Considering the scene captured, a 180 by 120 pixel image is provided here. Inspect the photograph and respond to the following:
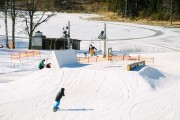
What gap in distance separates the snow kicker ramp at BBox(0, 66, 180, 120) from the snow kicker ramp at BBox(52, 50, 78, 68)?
1.81m

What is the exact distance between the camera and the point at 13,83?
23.6 m

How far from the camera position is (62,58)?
2841 cm

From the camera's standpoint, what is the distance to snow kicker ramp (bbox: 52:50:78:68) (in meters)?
27.4

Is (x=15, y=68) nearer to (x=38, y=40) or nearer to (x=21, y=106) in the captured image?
(x=21, y=106)

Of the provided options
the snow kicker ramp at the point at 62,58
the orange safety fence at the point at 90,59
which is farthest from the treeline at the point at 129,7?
the snow kicker ramp at the point at 62,58

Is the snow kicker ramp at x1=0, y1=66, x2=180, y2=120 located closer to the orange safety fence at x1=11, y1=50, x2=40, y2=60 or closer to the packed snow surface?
the packed snow surface

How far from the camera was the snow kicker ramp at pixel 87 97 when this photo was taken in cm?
1731

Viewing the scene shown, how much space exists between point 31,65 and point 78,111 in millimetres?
14039

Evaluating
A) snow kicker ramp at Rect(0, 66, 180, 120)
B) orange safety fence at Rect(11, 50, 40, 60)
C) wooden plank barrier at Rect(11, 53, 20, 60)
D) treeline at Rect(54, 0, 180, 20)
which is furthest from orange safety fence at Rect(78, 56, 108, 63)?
treeline at Rect(54, 0, 180, 20)

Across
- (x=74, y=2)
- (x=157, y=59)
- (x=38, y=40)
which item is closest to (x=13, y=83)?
(x=157, y=59)

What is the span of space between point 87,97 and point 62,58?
8147 millimetres

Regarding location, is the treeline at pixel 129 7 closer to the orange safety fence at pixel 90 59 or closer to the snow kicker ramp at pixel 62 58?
the orange safety fence at pixel 90 59

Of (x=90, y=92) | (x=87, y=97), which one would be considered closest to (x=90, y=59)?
(x=90, y=92)

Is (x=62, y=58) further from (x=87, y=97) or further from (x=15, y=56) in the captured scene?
(x=15, y=56)
